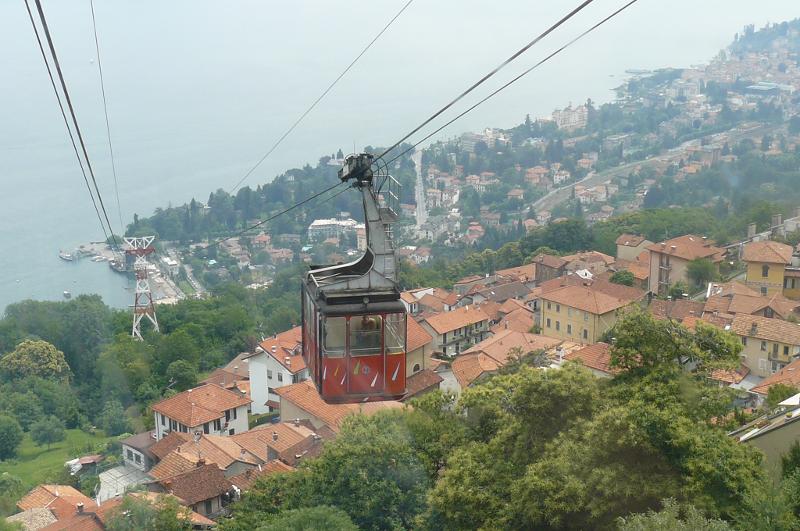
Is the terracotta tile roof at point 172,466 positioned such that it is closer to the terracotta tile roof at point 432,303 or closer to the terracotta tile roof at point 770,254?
the terracotta tile roof at point 770,254

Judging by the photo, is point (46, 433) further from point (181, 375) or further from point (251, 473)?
point (251, 473)

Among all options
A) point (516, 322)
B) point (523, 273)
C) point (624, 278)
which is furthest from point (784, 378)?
point (523, 273)

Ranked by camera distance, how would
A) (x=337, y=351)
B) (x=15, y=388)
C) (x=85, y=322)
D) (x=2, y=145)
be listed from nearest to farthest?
(x=337, y=351), (x=15, y=388), (x=85, y=322), (x=2, y=145)

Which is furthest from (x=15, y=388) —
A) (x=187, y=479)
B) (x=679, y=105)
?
(x=679, y=105)

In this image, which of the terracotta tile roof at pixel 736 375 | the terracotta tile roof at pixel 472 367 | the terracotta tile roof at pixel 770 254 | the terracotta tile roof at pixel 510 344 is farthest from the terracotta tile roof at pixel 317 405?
the terracotta tile roof at pixel 770 254

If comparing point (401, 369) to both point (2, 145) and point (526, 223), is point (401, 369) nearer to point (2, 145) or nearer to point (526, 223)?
point (526, 223)

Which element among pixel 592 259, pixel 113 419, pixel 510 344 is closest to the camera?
pixel 510 344
